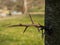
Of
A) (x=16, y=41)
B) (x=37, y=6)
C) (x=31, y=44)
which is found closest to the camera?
(x=31, y=44)

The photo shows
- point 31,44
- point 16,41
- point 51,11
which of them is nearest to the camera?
point 51,11

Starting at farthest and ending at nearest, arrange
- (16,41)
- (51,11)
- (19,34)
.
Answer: (19,34) → (16,41) → (51,11)

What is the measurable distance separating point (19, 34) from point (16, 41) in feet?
3.25

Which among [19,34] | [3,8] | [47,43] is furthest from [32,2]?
[47,43]

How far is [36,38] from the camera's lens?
831 centimetres

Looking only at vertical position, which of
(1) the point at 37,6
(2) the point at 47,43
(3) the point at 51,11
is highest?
(3) the point at 51,11

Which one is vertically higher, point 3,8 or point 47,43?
point 47,43

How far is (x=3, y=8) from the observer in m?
17.8

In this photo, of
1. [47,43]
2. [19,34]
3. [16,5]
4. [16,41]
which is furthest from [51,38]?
[16,5]

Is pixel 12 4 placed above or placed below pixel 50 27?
below

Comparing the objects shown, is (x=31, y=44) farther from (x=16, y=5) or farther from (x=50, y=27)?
(x=16, y=5)

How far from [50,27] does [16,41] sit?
6.57m

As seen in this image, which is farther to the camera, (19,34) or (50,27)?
(19,34)

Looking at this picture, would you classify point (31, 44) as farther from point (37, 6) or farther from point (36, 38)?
point (37, 6)
